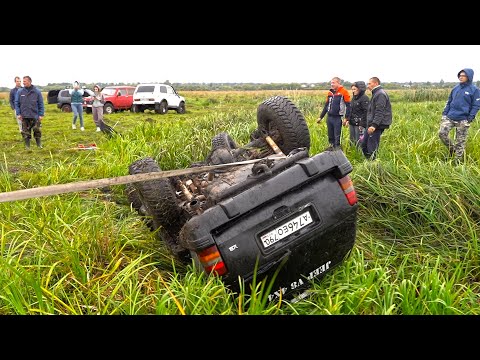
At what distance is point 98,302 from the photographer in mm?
2223

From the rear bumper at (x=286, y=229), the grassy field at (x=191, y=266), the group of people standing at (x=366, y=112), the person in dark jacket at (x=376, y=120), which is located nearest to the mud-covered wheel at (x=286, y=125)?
the group of people standing at (x=366, y=112)

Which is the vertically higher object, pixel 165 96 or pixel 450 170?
pixel 165 96

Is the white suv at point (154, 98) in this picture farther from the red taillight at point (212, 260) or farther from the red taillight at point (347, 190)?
the red taillight at point (212, 260)

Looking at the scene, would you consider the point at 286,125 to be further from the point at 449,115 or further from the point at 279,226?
the point at 449,115

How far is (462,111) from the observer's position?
6.11 meters

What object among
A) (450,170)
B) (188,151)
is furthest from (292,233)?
(188,151)

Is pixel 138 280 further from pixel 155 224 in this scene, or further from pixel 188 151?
pixel 188 151

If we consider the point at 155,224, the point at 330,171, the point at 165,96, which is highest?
the point at 165,96

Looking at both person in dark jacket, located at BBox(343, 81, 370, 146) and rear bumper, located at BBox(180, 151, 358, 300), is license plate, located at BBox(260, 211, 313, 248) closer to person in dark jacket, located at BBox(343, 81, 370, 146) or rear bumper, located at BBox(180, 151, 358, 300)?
rear bumper, located at BBox(180, 151, 358, 300)

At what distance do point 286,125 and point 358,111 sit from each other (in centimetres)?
418

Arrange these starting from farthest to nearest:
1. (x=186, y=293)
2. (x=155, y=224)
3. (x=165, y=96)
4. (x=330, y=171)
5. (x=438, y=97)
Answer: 1. (x=438, y=97)
2. (x=165, y=96)
3. (x=155, y=224)
4. (x=330, y=171)
5. (x=186, y=293)

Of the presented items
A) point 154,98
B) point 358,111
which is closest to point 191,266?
point 358,111

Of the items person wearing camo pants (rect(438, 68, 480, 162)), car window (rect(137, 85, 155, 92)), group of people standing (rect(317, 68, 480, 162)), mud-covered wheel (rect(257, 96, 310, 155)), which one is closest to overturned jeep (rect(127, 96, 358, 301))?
mud-covered wheel (rect(257, 96, 310, 155))

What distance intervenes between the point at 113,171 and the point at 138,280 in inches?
112
